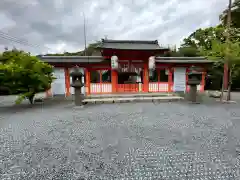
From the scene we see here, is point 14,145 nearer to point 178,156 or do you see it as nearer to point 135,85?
point 178,156

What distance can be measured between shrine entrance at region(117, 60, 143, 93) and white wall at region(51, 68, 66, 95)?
163 inches

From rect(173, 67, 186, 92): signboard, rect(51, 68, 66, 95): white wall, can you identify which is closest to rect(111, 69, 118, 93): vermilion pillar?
rect(51, 68, 66, 95): white wall

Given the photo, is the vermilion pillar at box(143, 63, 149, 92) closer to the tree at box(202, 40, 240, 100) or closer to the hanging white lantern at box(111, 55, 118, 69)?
the hanging white lantern at box(111, 55, 118, 69)

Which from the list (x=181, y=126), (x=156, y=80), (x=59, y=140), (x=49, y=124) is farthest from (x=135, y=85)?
(x=59, y=140)

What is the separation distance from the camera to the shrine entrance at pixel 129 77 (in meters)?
9.23

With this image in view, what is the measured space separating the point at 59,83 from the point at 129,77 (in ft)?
17.0

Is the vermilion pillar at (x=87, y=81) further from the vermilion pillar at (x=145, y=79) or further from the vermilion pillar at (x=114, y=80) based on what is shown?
the vermilion pillar at (x=145, y=79)

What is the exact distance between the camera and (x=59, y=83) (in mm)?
9922

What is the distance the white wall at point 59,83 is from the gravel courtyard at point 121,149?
5604 millimetres

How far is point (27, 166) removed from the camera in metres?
2.25

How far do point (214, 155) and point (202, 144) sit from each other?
41 centimetres

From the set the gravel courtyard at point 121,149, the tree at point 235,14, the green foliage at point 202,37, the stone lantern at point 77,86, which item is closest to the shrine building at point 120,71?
the stone lantern at point 77,86

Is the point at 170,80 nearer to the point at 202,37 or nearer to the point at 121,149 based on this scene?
the point at 121,149

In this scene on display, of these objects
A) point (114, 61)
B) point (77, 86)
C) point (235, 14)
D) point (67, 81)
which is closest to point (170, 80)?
point (114, 61)
